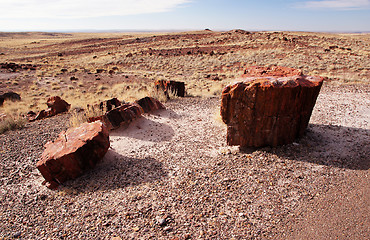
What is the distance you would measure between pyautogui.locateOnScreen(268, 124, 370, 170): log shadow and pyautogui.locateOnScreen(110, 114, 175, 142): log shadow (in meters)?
2.96

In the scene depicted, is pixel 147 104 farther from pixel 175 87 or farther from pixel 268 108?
pixel 268 108

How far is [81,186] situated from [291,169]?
4.32 m

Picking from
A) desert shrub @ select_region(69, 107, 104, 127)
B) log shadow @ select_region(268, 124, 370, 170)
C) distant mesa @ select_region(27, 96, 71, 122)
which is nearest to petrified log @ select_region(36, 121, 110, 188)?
desert shrub @ select_region(69, 107, 104, 127)

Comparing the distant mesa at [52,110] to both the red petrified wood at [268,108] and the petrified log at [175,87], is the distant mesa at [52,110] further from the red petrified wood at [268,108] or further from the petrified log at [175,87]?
the red petrified wood at [268,108]

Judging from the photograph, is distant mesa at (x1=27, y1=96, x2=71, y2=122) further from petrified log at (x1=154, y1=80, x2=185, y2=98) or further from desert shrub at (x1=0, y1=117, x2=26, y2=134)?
petrified log at (x1=154, y1=80, x2=185, y2=98)

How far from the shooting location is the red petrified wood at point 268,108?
213 inches

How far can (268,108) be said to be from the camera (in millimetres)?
5543

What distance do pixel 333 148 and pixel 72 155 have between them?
586cm

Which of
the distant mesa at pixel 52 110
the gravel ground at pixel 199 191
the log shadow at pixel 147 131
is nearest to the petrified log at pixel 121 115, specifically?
the log shadow at pixel 147 131

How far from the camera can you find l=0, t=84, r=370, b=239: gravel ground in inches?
145

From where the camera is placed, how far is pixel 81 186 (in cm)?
493

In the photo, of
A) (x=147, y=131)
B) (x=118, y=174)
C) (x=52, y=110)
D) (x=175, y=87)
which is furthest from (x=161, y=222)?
(x=52, y=110)

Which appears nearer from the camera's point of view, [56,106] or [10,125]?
[10,125]

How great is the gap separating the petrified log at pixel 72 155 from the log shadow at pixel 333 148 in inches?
154
